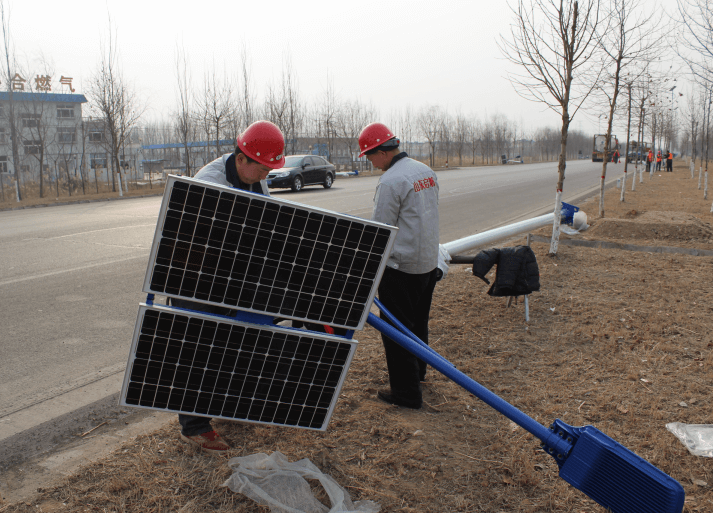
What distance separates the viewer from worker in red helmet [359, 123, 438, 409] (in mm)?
3660

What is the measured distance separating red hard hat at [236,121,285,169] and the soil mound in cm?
918

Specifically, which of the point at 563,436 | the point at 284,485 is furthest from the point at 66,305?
the point at 563,436

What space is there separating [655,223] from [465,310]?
680 centimetres

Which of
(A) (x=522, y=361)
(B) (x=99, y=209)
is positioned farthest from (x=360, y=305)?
(B) (x=99, y=209)

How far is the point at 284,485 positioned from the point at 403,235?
179cm

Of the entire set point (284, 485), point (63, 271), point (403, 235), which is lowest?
point (284, 485)

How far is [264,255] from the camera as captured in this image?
243cm

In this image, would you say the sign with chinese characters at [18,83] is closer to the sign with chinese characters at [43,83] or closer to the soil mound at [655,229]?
the sign with chinese characters at [43,83]

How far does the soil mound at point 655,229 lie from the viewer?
10.2 meters

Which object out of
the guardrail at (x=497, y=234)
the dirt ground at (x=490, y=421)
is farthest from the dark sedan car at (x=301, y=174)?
the dirt ground at (x=490, y=421)

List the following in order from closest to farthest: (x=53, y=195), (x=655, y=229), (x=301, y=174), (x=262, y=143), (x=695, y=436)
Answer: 1. (x=262, y=143)
2. (x=695, y=436)
3. (x=655, y=229)
4. (x=301, y=174)
5. (x=53, y=195)

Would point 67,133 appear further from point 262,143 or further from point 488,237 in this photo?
point 262,143

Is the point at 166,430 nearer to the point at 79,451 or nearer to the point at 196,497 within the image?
the point at 79,451

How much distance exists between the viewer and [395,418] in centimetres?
362
